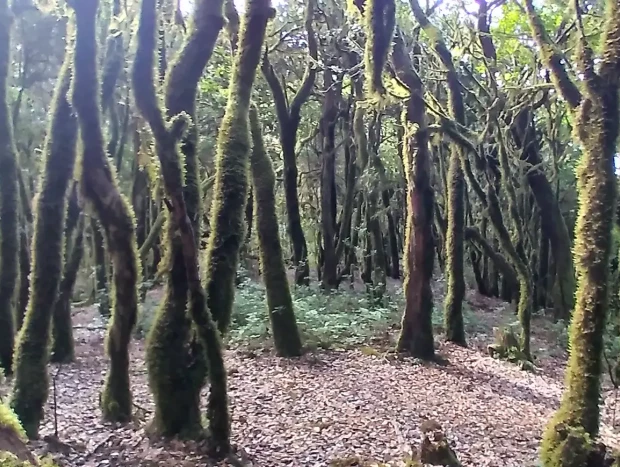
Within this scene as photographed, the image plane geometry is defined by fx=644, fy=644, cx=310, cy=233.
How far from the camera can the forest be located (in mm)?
6465

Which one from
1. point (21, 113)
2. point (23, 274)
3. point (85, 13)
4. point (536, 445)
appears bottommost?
point (536, 445)

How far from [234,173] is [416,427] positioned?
403 centimetres

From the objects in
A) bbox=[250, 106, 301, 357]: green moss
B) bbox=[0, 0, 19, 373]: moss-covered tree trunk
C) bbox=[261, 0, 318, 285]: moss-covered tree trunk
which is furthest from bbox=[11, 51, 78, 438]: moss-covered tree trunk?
bbox=[261, 0, 318, 285]: moss-covered tree trunk

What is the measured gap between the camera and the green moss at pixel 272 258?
11.4 metres

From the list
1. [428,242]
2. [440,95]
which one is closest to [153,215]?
[440,95]

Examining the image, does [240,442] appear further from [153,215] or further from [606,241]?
[153,215]

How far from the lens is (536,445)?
8141 millimetres

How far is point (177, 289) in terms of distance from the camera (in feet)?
22.4

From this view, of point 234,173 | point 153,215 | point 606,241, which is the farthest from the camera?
point 153,215

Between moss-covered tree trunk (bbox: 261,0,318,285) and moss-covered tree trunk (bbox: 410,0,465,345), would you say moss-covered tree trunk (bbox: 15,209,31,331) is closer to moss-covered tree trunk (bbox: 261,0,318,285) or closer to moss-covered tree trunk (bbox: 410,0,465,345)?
moss-covered tree trunk (bbox: 261,0,318,285)

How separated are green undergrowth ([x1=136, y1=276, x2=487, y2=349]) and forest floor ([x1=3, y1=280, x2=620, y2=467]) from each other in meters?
0.47

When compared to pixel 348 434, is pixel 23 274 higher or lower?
higher

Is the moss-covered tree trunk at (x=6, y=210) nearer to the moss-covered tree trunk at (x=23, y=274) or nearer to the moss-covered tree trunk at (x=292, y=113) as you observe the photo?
the moss-covered tree trunk at (x=23, y=274)

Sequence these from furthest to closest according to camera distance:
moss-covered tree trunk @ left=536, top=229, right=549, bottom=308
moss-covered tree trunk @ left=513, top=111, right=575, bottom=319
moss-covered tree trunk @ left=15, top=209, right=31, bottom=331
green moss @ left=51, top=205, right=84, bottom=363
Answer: moss-covered tree trunk @ left=536, top=229, right=549, bottom=308, moss-covered tree trunk @ left=513, top=111, right=575, bottom=319, moss-covered tree trunk @ left=15, top=209, right=31, bottom=331, green moss @ left=51, top=205, right=84, bottom=363
